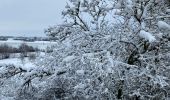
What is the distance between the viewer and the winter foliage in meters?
6.23

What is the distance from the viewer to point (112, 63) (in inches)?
233

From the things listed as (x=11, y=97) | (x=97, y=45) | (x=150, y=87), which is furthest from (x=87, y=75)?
(x=11, y=97)

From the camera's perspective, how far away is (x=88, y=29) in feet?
25.6

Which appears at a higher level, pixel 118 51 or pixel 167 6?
pixel 167 6

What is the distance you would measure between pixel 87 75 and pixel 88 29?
1700 mm

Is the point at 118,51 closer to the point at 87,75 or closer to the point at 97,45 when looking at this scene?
the point at 97,45

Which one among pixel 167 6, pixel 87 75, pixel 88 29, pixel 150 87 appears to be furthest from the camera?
pixel 88 29

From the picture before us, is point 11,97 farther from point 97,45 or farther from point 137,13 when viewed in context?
point 137,13

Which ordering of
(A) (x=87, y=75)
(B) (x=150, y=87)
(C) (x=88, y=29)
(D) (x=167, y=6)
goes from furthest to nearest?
(C) (x=88, y=29) → (D) (x=167, y=6) → (B) (x=150, y=87) → (A) (x=87, y=75)

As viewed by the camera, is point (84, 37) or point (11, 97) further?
point (11, 97)

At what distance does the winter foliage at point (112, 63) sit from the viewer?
6.23 meters

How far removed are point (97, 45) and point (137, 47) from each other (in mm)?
665

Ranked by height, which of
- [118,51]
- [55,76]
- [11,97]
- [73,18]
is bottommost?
[11,97]

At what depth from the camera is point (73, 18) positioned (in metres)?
8.13
